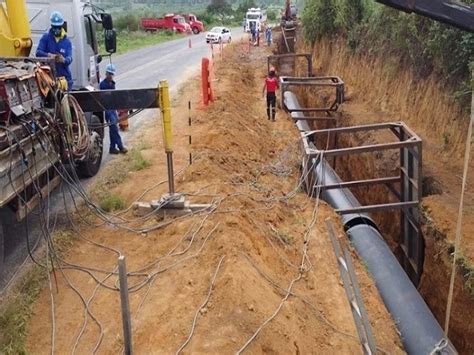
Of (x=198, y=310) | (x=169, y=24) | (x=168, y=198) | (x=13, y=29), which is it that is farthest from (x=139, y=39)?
(x=198, y=310)

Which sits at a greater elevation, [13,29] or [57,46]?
[13,29]

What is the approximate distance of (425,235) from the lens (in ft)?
28.7

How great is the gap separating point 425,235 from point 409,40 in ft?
21.7

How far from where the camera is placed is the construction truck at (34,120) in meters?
6.11

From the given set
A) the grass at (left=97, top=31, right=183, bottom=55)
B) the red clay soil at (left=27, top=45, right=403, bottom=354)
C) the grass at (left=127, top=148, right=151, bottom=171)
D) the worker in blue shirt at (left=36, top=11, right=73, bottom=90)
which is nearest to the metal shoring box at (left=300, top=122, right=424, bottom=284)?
the red clay soil at (left=27, top=45, right=403, bottom=354)

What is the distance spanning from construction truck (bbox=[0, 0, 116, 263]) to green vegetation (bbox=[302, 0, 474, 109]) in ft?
23.1

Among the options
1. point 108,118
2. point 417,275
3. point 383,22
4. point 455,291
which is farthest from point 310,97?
point 455,291

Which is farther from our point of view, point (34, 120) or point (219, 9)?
point (219, 9)

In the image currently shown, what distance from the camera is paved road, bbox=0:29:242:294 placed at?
712 cm

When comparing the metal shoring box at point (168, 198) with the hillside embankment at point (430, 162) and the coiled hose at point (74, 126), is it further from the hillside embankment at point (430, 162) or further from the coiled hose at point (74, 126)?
the hillside embankment at point (430, 162)

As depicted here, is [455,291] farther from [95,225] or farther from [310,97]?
[310,97]

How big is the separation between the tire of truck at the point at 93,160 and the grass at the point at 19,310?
3.08 m

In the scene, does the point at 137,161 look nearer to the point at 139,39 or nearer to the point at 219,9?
the point at 139,39

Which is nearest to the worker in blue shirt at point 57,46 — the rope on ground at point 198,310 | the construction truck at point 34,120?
the construction truck at point 34,120
